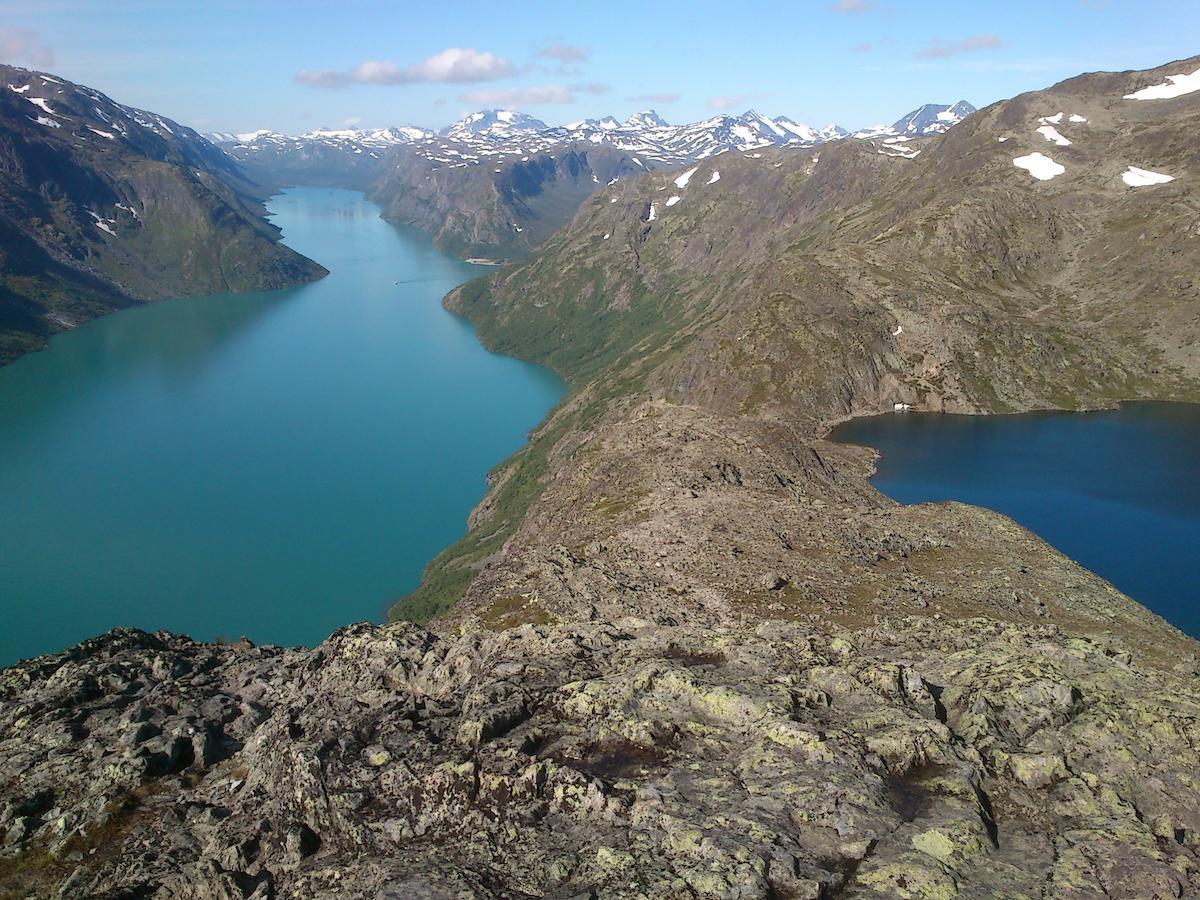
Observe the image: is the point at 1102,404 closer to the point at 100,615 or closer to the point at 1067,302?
the point at 1067,302

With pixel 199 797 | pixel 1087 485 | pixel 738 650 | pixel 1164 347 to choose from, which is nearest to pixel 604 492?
pixel 738 650

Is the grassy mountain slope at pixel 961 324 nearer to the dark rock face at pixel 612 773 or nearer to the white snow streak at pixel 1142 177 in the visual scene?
the white snow streak at pixel 1142 177

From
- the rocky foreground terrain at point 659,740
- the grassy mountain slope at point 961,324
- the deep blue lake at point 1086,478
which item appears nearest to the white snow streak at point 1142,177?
the grassy mountain slope at point 961,324

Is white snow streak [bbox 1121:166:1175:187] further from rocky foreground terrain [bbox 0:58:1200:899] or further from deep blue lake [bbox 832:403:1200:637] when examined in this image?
rocky foreground terrain [bbox 0:58:1200:899]

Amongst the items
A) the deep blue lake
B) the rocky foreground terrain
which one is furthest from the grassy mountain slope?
the rocky foreground terrain

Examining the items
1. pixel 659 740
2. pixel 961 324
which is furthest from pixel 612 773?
pixel 961 324

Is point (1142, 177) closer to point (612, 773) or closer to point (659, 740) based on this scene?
point (659, 740)
